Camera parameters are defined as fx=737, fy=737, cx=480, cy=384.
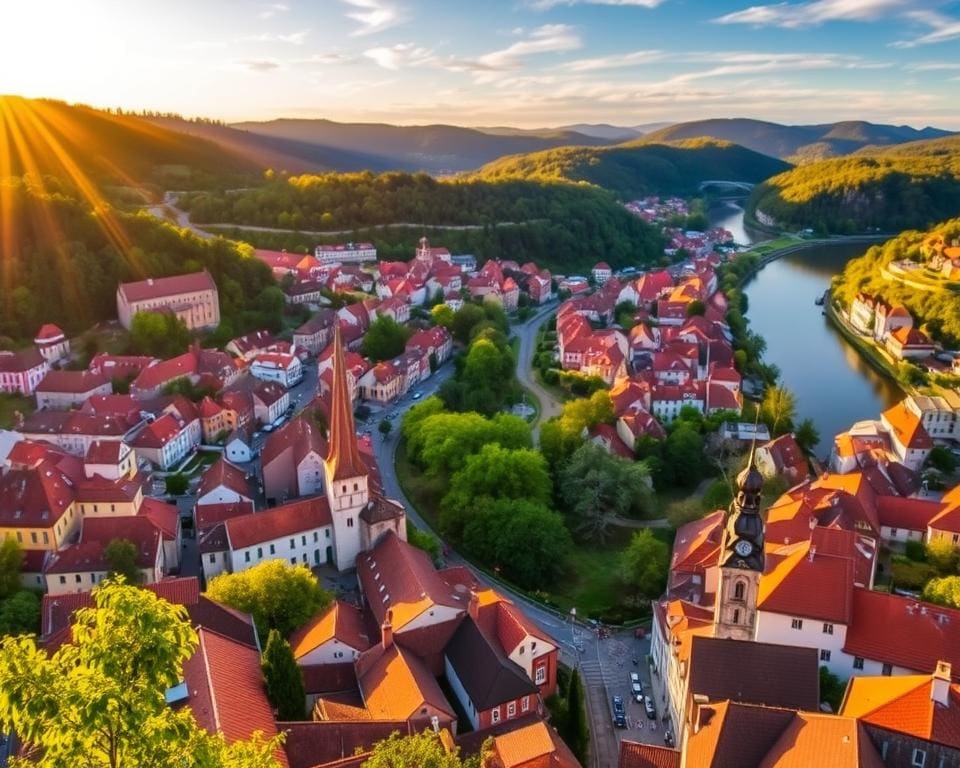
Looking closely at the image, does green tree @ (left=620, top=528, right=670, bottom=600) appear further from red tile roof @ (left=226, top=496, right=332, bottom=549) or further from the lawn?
the lawn

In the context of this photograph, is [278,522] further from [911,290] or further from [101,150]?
[101,150]

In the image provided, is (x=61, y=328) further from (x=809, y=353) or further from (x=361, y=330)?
(x=809, y=353)

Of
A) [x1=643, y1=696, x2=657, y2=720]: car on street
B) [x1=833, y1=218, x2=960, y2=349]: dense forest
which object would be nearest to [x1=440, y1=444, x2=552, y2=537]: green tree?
[x1=643, y1=696, x2=657, y2=720]: car on street

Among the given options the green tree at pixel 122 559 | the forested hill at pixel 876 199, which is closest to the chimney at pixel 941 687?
the green tree at pixel 122 559

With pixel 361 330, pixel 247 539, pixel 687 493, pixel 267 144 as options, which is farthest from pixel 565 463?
pixel 267 144

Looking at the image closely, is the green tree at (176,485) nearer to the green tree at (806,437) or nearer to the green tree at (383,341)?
the green tree at (383,341)

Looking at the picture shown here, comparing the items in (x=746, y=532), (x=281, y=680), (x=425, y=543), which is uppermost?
(x=746, y=532)

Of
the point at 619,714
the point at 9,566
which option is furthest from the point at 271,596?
the point at 619,714
